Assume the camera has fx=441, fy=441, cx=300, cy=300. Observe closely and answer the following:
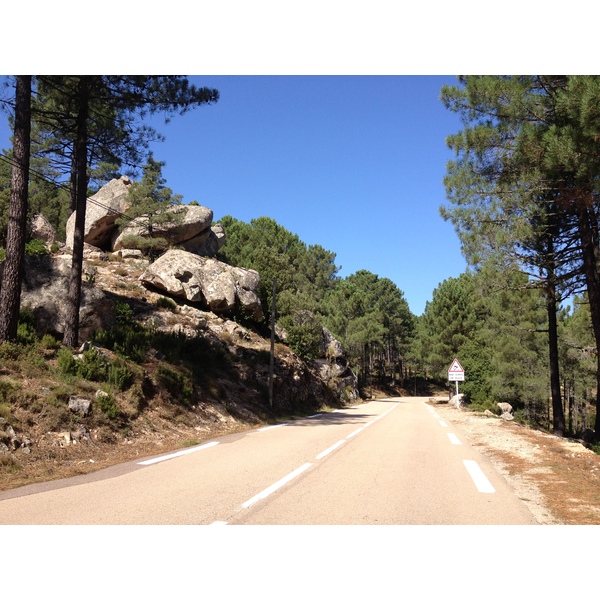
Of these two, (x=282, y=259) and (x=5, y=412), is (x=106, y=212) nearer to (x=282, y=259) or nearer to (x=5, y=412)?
(x=282, y=259)

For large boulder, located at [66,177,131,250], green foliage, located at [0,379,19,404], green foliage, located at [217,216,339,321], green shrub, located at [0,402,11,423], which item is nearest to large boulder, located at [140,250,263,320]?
green foliage, located at [217,216,339,321]

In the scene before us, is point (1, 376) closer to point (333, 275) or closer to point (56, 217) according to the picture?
point (56, 217)

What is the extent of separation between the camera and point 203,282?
24828 millimetres

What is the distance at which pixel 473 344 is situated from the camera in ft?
126

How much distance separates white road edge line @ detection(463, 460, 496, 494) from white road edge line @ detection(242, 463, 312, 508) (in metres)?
2.60

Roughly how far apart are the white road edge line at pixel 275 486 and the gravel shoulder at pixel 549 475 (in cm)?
304

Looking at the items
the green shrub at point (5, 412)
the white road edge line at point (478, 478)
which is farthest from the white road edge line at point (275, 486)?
the green shrub at point (5, 412)

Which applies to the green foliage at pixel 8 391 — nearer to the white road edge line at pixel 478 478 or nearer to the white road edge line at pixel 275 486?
the white road edge line at pixel 275 486

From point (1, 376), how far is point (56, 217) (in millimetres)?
31823

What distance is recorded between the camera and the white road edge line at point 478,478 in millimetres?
5914

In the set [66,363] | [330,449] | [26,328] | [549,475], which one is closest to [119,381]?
[66,363]

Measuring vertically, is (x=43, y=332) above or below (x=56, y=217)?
below

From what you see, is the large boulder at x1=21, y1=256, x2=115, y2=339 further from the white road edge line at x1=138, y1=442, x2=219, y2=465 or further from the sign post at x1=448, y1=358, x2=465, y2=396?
the sign post at x1=448, y1=358, x2=465, y2=396
